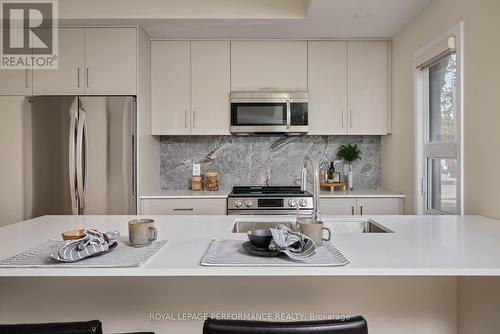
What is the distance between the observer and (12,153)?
3133 mm

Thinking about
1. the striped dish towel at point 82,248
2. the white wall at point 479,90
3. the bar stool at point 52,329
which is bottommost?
the bar stool at point 52,329

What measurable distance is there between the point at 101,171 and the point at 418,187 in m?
2.68

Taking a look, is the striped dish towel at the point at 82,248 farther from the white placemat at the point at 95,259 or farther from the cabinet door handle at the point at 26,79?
the cabinet door handle at the point at 26,79

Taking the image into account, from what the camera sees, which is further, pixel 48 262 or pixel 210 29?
pixel 210 29

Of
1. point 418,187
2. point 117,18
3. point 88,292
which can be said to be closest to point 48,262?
point 88,292

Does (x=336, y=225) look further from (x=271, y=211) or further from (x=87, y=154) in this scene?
(x=87, y=154)

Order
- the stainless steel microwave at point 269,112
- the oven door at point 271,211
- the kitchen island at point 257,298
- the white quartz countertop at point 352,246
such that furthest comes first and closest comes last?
the stainless steel microwave at point 269,112
the oven door at point 271,211
the kitchen island at point 257,298
the white quartz countertop at point 352,246

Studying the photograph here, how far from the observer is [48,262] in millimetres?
1150

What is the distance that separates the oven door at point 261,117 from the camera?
343 cm

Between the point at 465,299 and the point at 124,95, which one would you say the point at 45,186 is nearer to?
the point at 124,95

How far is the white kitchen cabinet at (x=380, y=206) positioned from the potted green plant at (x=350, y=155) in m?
0.50

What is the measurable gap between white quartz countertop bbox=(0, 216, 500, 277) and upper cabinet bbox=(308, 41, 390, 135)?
5.79 ft

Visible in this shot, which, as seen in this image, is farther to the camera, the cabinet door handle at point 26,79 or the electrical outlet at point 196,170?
the electrical outlet at point 196,170

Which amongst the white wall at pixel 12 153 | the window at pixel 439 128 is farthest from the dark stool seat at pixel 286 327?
the white wall at pixel 12 153
